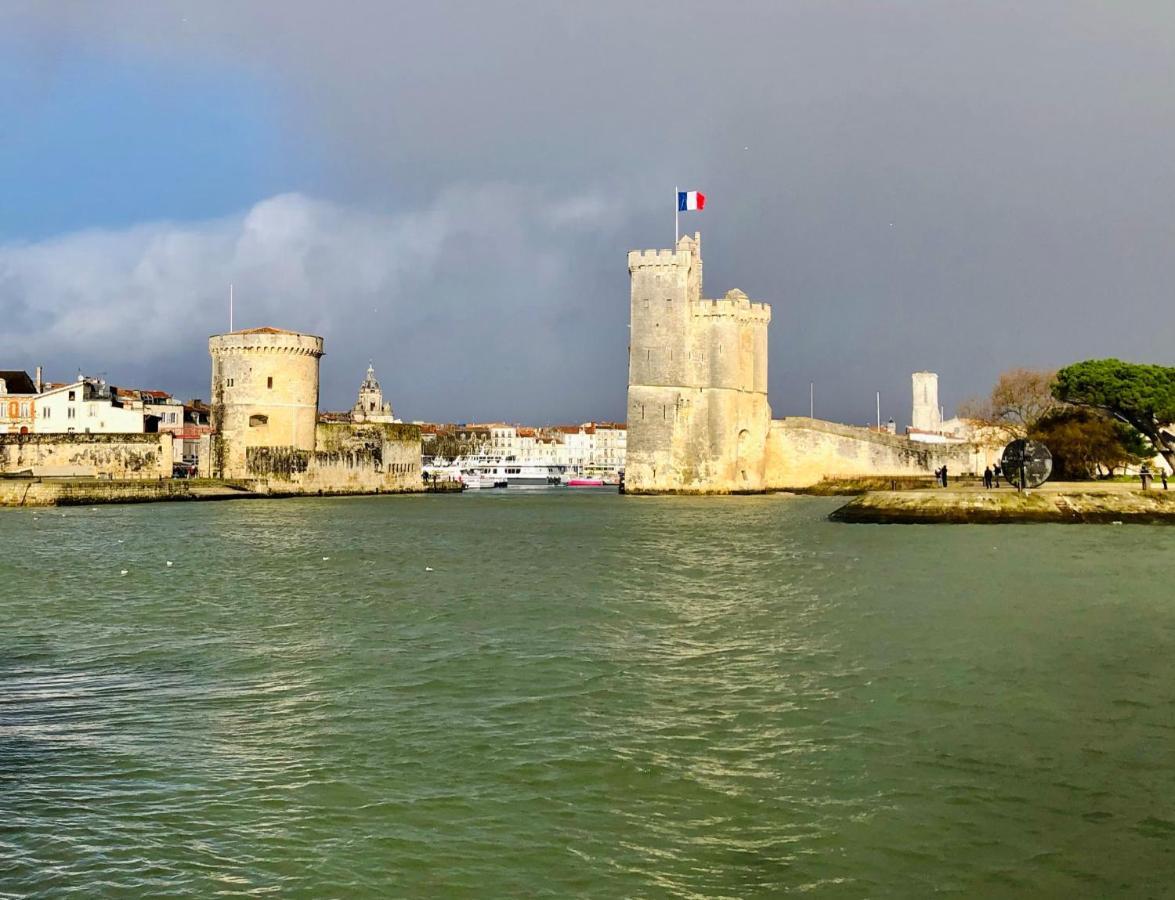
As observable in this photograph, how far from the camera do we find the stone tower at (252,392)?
1727 inches

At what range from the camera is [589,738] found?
6680 mm

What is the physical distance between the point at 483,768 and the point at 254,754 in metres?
1.31

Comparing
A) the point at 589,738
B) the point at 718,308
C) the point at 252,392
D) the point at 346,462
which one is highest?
the point at 718,308

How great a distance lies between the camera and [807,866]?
466 cm

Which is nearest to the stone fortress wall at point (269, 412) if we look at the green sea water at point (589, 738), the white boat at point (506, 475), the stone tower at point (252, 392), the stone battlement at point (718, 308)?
the stone tower at point (252, 392)

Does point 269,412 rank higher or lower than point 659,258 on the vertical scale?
lower

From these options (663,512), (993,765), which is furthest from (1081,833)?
(663,512)

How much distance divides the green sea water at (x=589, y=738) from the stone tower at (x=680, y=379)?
2886 cm

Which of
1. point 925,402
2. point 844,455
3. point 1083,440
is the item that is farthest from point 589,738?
point 925,402

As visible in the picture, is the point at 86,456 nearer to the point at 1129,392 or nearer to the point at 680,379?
the point at 680,379

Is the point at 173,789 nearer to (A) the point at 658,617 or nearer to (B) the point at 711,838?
(B) the point at 711,838

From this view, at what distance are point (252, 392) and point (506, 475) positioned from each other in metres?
44.2

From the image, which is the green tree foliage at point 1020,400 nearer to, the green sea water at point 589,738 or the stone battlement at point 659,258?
the stone battlement at point 659,258

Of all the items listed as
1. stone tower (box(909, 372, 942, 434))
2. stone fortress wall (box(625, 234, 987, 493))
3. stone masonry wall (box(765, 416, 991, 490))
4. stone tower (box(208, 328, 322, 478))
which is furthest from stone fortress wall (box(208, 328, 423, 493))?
stone tower (box(909, 372, 942, 434))
